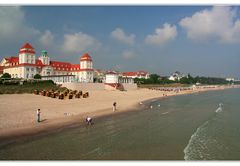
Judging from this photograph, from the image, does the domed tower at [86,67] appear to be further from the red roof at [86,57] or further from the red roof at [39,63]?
the red roof at [39,63]

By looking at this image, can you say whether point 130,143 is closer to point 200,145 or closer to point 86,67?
point 200,145

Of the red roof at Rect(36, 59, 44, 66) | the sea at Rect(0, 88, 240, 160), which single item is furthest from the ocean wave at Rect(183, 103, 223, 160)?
A: the red roof at Rect(36, 59, 44, 66)

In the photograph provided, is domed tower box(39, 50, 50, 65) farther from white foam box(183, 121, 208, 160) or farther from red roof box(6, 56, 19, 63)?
white foam box(183, 121, 208, 160)

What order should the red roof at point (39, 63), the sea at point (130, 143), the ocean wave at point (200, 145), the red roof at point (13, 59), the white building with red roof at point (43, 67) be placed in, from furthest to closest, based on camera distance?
the red roof at point (39, 63) → the red roof at point (13, 59) → the white building with red roof at point (43, 67) → the ocean wave at point (200, 145) → the sea at point (130, 143)

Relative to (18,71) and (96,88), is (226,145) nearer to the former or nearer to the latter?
(96,88)

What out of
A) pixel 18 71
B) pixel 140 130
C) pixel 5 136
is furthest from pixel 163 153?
pixel 18 71

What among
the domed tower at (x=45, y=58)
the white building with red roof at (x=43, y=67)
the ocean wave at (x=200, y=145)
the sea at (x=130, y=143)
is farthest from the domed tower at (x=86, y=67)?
the ocean wave at (x=200, y=145)

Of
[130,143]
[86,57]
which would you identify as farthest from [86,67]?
[130,143]
